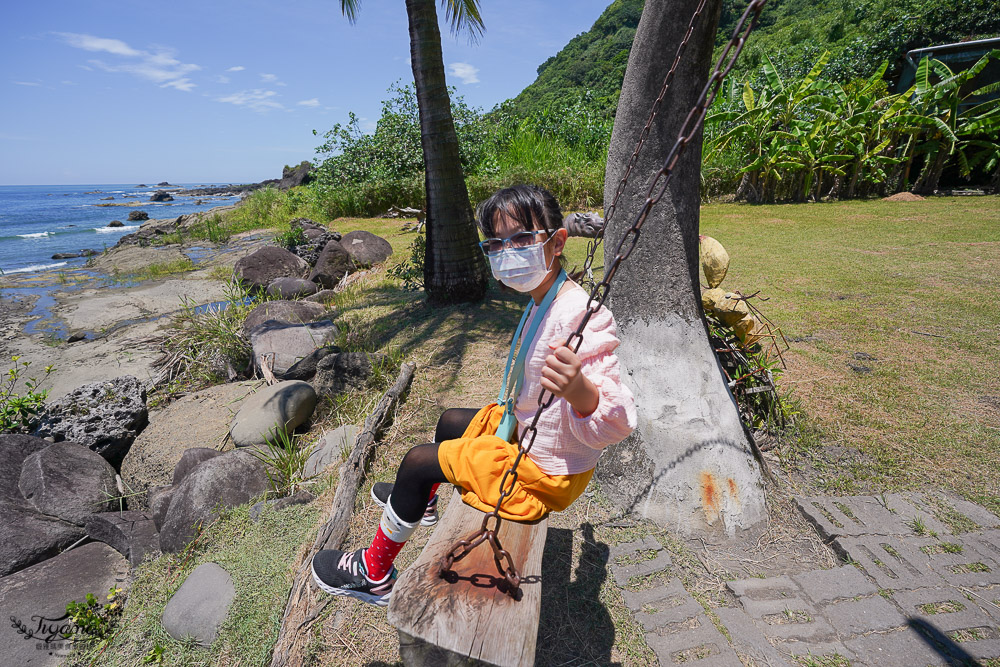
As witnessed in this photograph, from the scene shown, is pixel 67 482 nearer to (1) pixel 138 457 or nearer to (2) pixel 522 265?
(1) pixel 138 457

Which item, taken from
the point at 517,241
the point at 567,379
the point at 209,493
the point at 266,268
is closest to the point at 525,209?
the point at 517,241

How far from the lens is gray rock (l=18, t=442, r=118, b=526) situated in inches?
157

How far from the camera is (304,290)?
8758mm

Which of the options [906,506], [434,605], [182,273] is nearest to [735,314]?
[906,506]

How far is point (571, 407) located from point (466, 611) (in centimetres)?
80

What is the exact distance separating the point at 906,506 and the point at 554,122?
56.0 ft

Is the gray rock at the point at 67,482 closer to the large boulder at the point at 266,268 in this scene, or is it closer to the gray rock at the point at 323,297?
the gray rock at the point at 323,297

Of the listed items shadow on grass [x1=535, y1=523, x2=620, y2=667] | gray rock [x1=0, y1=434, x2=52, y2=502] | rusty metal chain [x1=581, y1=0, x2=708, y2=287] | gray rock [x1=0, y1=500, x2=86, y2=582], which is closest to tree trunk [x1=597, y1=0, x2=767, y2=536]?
rusty metal chain [x1=581, y1=0, x2=708, y2=287]

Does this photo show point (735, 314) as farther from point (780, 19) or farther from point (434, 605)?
point (780, 19)

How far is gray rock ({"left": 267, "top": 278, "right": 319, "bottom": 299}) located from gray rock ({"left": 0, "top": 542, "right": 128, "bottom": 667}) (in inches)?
213

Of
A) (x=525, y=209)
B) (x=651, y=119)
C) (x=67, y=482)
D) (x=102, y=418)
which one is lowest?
(x=67, y=482)

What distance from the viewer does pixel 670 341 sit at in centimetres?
309

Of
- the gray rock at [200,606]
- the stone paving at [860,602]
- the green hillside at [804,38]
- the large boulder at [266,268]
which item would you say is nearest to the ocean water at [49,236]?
the large boulder at [266,268]

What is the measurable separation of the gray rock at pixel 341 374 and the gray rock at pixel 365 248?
579 centimetres
